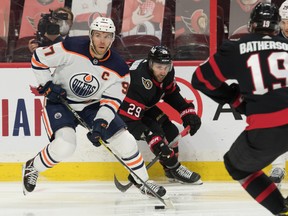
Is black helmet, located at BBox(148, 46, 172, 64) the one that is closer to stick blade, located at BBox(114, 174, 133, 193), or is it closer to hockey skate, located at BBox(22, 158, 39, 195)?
stick blade, located at BBox(114, 174, 133, 193)

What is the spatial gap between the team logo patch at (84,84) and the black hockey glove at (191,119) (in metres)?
0.82

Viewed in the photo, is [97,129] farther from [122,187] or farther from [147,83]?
[147,83]

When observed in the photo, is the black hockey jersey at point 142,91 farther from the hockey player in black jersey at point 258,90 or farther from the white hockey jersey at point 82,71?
the hockey player in black jersey at point 258,90

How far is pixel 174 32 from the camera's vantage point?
542 centimetres

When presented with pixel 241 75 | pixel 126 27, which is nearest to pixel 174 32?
pixel 126 27

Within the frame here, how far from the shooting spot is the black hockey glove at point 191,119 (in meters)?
4.95

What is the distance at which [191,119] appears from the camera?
4.95m

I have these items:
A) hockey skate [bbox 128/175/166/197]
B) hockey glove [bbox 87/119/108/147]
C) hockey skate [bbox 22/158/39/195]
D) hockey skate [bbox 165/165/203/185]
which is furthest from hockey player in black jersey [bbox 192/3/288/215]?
hockey skate [bbox 165/165/203/185]

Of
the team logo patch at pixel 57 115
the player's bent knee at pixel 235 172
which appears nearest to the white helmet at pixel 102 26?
the team logo patch at pixel 57 115

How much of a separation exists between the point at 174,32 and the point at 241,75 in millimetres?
2449

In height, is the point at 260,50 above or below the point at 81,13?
above

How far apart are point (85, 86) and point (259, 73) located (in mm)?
1665

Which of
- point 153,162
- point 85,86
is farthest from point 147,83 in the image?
point 85,86

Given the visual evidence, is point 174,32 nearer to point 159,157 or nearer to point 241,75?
point 159,157
